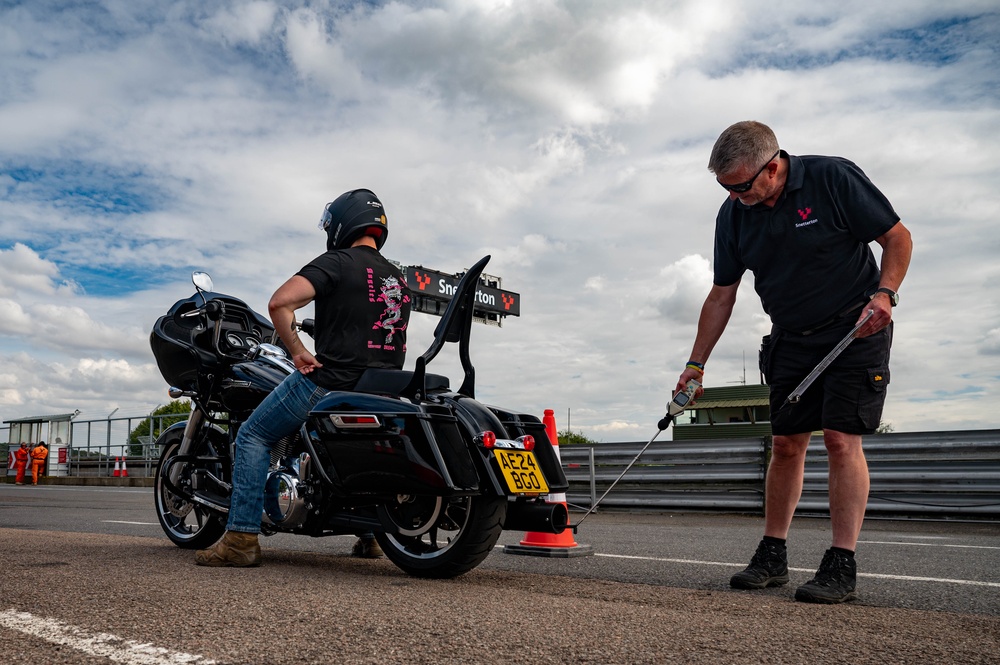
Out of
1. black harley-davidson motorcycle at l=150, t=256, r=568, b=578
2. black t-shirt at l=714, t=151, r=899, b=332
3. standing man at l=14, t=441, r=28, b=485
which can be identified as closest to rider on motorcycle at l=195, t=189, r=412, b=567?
black harley-davidson motorcycle at l=150, t=256, r=568, b=578

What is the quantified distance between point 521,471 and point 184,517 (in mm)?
2517

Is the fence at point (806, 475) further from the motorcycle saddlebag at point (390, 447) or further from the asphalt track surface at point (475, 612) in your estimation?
the motorcycle saddlebag at point (390, 447)

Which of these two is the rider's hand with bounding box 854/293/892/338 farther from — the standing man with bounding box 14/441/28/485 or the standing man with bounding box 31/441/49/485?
the standing man with bounding box 14/441/28/485

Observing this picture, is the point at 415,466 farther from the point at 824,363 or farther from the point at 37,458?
the point at 37,458

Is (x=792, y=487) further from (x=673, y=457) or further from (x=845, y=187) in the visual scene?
(x=673, y=457)

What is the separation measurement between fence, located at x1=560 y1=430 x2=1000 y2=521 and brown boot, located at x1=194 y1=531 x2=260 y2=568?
778 centimetres

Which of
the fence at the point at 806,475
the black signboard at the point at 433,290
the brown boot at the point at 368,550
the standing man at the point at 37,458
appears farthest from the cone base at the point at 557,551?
the standing man at the point at 37,458

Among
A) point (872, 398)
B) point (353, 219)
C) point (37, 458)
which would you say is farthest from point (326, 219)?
point (37, 458)

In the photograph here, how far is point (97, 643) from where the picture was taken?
99.0 inches

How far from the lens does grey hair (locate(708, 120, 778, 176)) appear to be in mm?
3762

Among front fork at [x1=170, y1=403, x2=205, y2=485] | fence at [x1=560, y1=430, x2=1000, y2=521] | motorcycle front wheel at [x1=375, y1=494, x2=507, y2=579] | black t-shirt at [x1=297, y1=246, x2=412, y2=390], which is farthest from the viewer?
fence at [x1=560, y1=430, x2=1000, y2=521]

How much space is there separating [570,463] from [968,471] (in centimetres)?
521

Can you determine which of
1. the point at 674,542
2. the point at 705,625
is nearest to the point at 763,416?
the point at 674,542

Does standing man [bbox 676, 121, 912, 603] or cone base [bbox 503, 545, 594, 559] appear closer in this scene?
standing man [bbox 676, 121, 912, 603]
